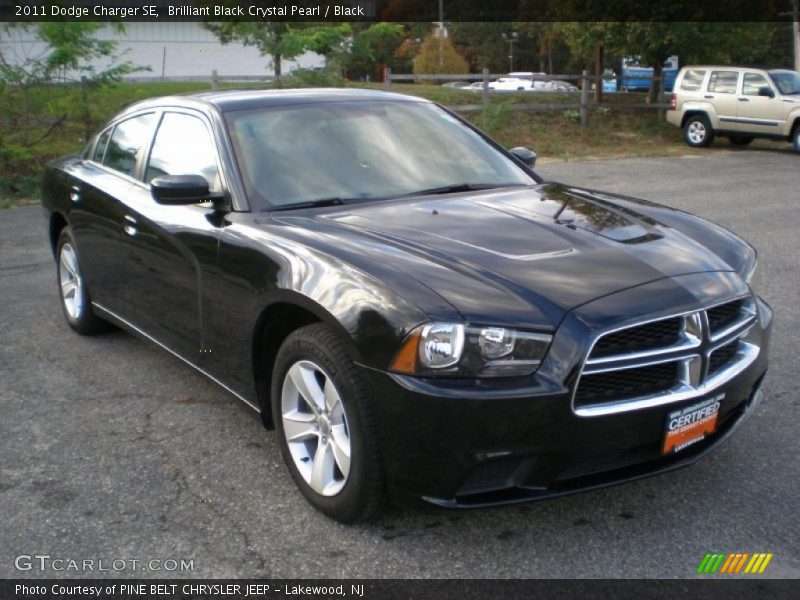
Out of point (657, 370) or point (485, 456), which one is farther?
point (657, 370)

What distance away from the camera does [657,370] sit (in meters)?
3.08

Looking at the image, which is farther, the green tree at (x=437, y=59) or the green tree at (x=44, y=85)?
the green tree at (x=437, y=59)

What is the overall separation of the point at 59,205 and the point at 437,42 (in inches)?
2253

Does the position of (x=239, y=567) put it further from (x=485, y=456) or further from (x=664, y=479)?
(x=664, y=479)

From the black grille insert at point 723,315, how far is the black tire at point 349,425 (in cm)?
130

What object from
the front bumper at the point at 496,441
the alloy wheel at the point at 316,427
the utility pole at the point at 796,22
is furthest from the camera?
the utility pole at the point at 796,22

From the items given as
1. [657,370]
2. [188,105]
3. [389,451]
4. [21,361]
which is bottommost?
[21,361]

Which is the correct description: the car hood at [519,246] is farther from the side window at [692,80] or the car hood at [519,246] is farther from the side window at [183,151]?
the side window at [692,80]

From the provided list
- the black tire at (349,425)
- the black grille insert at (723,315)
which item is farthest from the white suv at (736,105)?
the black tire at (349,425)

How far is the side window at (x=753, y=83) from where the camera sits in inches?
784

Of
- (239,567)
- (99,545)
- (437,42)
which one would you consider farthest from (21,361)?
(437,42)

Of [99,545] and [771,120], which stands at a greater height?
[771,120]

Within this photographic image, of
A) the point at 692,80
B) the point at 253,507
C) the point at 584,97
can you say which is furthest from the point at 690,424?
the point at 584,97

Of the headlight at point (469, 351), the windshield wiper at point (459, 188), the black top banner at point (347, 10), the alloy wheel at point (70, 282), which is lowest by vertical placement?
the alloy wheel at point (70, 282)
